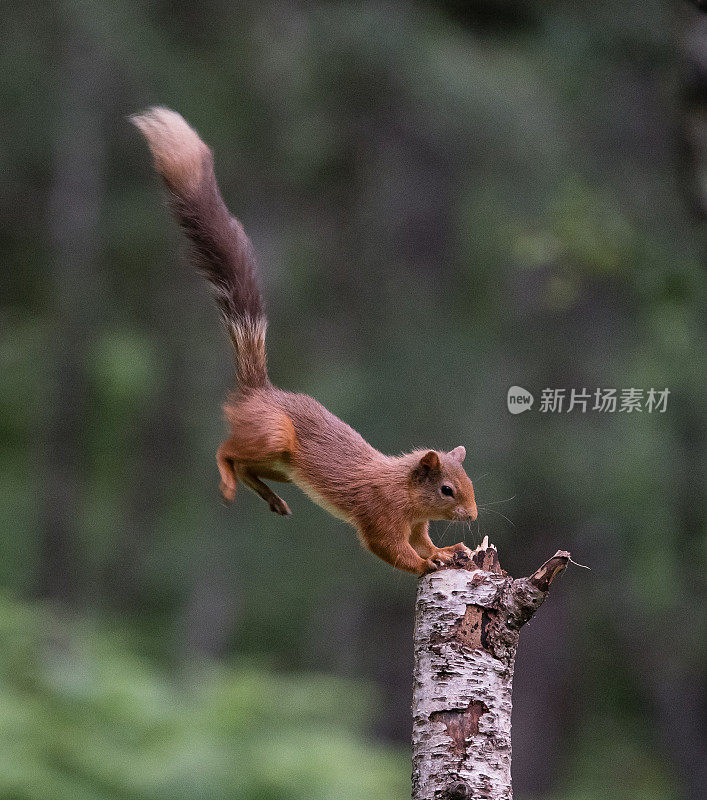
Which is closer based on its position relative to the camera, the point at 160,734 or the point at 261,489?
the point at 261,489

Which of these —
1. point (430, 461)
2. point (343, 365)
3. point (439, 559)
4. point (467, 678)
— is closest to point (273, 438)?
point (430, 461)

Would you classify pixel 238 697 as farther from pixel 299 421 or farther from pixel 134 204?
pixel 134 204

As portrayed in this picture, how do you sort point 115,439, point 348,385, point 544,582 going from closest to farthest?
1. point 544,582
2. point 348,385
3. point 115,439

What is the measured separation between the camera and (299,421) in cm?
165

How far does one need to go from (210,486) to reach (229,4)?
568 cm

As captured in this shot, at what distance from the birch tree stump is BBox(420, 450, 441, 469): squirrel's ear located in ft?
0.67

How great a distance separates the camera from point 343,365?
969 centimetres

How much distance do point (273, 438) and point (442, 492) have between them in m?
0.36

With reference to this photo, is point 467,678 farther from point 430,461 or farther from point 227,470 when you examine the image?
point 227,470

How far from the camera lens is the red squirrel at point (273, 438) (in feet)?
5.39

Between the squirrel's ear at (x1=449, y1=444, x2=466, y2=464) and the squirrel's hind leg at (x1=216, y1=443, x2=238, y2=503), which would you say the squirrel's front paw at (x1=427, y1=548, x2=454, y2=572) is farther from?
the squirrel's hind leg at (x1=216, y1=443, x2=238, y2=503)

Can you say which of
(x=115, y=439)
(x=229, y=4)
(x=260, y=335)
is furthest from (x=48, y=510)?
(x=260, y=335)

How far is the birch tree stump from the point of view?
5.70 ft

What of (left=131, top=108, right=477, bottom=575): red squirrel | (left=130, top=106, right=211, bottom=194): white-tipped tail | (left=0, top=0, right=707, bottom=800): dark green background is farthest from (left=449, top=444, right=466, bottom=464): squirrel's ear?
(left=0, top=0, right=707, bottom=800): dark green background
